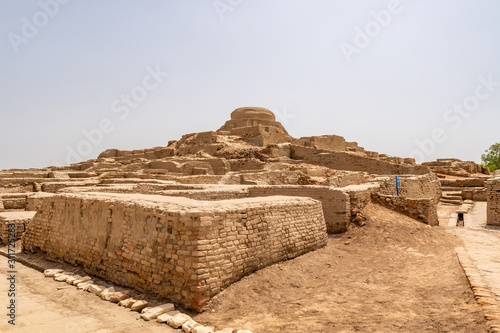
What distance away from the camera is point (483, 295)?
4.03 metres

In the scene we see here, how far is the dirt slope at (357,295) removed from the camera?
376cm

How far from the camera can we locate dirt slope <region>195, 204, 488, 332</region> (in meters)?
3.76

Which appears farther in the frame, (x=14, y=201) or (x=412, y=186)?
(x=412, y=186)

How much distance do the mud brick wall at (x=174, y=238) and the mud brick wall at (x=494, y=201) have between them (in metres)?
6.27

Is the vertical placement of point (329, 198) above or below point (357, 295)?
above

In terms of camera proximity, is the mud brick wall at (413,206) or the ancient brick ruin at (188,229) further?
the mud brick wall at (413,206)

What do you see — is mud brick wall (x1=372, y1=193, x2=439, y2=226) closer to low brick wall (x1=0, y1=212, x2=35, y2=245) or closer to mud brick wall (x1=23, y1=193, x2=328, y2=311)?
mud brick wall (x1=23, y1=193, x2=328, y2=311)

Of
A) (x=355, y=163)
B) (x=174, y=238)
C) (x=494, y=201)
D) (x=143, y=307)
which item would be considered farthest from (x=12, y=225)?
(x=355, y=163)

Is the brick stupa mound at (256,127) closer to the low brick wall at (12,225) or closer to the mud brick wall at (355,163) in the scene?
the mud brick wall at (355,163)

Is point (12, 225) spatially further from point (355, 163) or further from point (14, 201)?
point (355, 163)

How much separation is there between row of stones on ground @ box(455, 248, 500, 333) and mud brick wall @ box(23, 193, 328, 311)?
8.10 ft

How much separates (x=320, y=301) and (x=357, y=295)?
1.86 feet

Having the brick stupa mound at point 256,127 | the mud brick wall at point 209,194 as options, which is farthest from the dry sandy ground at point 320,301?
the brick stupa mound at point 256,127

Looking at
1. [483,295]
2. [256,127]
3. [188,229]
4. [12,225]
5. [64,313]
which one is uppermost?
[256,127]
